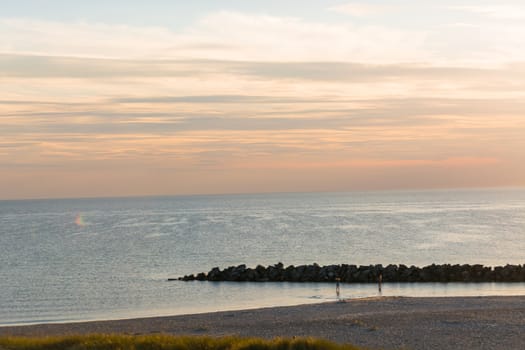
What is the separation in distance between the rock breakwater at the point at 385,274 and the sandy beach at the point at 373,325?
13.6 metres

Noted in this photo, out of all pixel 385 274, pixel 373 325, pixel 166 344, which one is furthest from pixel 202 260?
pixel 166 344

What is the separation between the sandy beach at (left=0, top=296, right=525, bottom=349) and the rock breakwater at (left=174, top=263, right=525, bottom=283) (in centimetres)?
1360

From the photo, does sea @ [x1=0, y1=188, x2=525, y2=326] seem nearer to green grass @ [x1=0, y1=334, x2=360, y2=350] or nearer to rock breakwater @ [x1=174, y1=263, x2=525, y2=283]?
rock breakwater @ [x1=174, y1=263, x2=525, y2=283]

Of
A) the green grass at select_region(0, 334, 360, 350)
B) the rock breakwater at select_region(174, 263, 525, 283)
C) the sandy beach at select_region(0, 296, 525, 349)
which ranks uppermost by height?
the rock breakwater at select_region(174, 263, 525, 283)

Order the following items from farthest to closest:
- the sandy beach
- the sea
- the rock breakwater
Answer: the rock breakwater < the sea < the sandy beach

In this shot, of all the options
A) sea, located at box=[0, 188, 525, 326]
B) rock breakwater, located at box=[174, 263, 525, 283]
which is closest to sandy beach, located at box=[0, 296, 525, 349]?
sea, located at box=[0, 188, 525, 326]

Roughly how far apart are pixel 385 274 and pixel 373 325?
2543 centimetres

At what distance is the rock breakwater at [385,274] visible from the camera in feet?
160

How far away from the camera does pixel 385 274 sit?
4975cm

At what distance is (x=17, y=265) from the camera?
68.0 metres

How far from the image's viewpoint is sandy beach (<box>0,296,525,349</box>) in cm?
2175

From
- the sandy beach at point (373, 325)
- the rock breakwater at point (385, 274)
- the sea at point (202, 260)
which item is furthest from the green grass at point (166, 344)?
the rock breakwater at point (385, 274)

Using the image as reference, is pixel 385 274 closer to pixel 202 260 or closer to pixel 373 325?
pixel 202 260

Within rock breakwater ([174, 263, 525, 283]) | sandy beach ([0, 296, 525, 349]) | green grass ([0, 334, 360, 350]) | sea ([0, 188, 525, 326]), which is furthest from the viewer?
rock breakwater ([174, 263, 525, 283])
